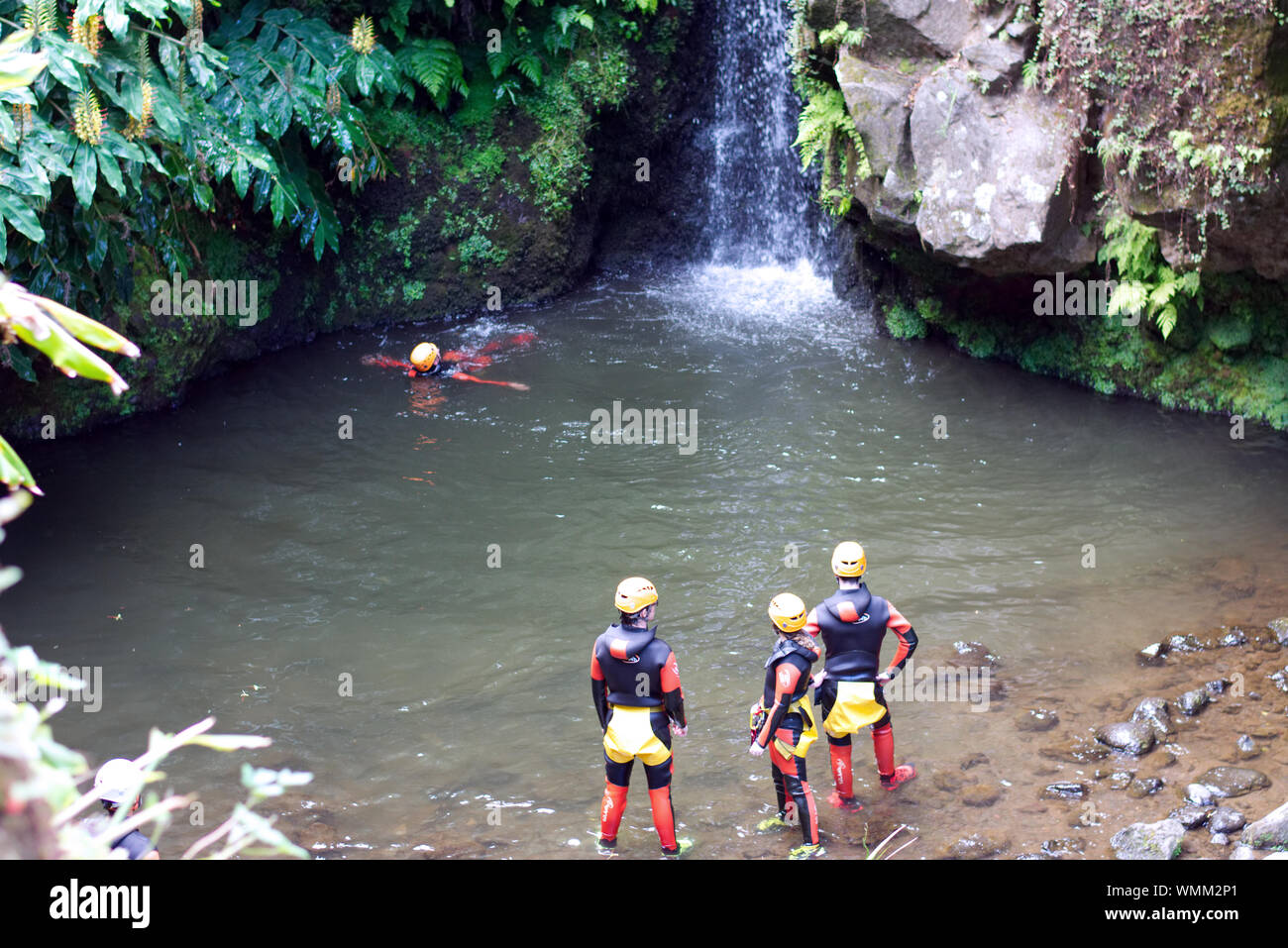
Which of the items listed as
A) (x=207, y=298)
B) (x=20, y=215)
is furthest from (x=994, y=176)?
(x=207, y=298)

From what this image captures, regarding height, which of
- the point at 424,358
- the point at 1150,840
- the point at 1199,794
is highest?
the point at 424,358

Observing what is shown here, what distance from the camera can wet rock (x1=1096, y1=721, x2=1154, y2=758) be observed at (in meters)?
6.50

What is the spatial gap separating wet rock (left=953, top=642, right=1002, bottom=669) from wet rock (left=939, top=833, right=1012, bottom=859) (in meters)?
1.91

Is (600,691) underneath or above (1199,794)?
above

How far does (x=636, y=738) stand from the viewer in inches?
229

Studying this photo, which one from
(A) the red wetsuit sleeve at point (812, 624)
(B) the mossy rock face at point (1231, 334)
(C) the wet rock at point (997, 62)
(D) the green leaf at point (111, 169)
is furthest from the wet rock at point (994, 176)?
(D) the green leaf at point (111, 169)

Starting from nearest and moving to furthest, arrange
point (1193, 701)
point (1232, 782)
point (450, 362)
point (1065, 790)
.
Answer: point (1232, 782) → point (1065, 790) → point (1193, 701) → point (450, 362)

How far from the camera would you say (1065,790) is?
20.4ft

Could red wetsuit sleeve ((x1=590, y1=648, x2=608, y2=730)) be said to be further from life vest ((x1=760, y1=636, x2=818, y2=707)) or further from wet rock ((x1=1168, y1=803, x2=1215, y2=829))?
wet rock ((x1=1168, y1=803, x2=1215, y2=829))

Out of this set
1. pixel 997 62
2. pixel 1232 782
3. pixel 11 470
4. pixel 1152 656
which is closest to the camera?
pixel 11 470

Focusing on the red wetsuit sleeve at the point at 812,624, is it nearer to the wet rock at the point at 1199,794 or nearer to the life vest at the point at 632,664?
the life vest at the point at 632,664

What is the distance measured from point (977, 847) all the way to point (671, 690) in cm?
186

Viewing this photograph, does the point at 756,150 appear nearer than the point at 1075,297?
No
